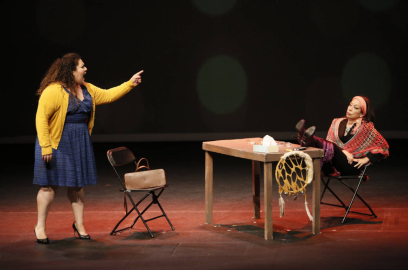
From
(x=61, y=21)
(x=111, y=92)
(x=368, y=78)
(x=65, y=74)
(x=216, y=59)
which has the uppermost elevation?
(x=61, y=21)

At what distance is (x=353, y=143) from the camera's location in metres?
4.65

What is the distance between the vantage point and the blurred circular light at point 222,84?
35.4 feet

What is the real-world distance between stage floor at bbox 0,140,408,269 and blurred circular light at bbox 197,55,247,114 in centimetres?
439

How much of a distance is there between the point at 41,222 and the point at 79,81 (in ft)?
3.57

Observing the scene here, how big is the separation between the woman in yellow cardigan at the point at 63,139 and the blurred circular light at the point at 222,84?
670cm

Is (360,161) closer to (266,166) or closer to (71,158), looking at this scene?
(266,166)

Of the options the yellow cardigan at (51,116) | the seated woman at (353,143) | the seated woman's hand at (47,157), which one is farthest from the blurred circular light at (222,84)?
the seated woman's hand at (47,157)

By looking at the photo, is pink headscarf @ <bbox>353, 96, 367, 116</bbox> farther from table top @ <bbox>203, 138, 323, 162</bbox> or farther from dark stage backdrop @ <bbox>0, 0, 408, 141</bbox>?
dark stage backdrop @ <bbox>0, 0, 408, 141</bbox>

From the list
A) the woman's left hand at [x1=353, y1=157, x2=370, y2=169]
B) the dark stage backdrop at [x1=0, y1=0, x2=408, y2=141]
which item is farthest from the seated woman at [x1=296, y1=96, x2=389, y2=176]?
the dark stage backdrop at [x1=0, y1=0, x2=408, y2=141]

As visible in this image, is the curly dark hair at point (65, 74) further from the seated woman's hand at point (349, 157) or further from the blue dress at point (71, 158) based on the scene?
the seated woman's hand at point (349, 157)

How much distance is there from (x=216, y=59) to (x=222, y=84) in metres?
0.50

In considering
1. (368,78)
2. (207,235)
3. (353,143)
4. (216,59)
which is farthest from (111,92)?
(368,78)

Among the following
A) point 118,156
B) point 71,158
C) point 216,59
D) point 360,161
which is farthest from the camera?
point 216,59

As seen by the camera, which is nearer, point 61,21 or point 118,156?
point 118,156
